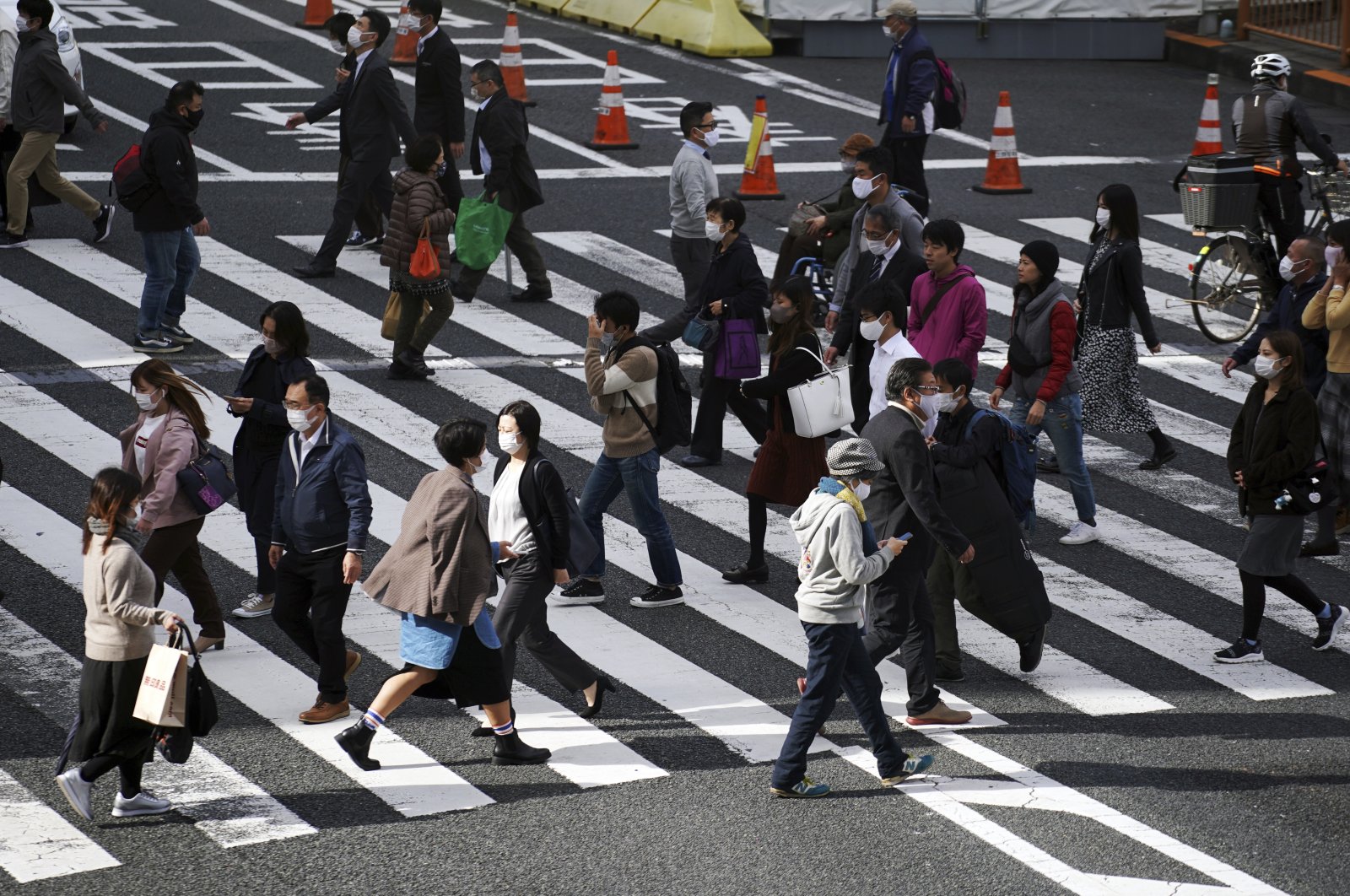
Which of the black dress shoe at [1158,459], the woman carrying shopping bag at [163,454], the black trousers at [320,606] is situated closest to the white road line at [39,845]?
the black trousers at [320,606]

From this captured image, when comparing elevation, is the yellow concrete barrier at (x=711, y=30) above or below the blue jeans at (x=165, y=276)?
above

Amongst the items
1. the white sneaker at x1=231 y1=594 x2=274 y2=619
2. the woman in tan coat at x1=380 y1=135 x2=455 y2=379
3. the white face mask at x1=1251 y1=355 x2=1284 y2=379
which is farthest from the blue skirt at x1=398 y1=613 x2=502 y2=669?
the woman in tan coat at x1=380 y1=135 x2=455 y2=379

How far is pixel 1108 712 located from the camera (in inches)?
368

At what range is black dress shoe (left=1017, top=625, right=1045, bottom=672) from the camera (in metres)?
9.59

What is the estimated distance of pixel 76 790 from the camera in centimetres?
774

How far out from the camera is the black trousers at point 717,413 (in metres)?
12.3

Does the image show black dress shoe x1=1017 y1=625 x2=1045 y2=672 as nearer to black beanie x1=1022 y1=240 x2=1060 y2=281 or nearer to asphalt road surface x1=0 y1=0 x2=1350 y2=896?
asphalt road surface x1=0 y1=0 x2=1350 y2=896

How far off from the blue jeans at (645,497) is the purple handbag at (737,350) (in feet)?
5.29

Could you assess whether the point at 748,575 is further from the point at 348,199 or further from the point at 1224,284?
the point at 1224,284

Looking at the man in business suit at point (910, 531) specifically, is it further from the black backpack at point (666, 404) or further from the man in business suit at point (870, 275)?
the man in business suit at point (870, 275)

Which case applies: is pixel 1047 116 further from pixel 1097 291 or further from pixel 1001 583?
pixel 1001 583

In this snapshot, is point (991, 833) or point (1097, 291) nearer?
point (991, 833)

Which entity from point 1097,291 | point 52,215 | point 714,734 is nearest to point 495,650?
point 714,734

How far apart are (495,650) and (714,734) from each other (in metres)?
1.13
